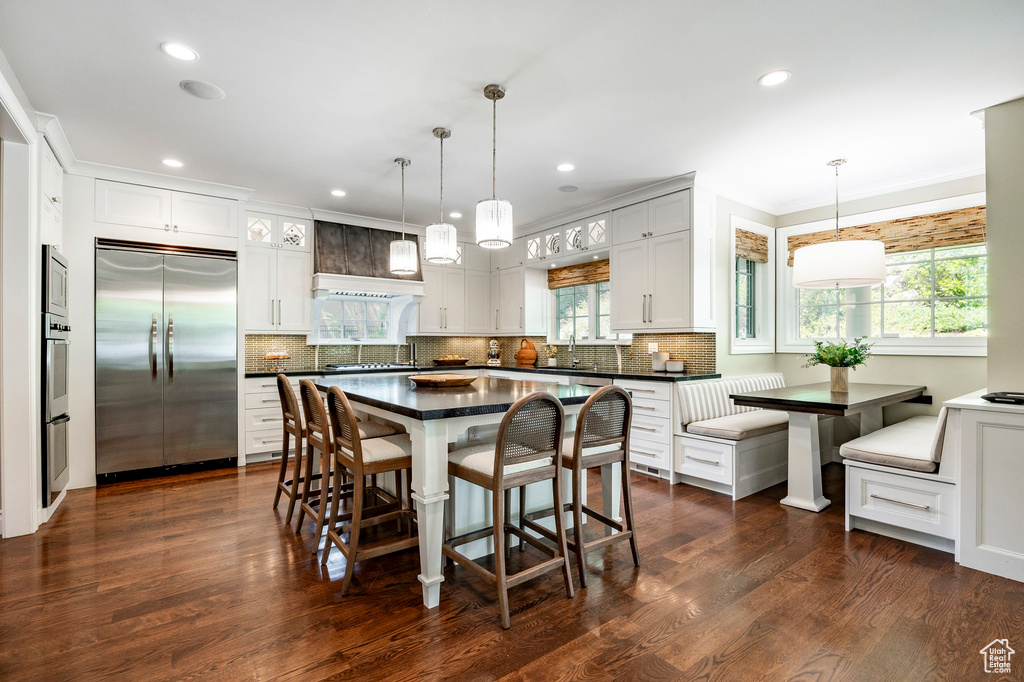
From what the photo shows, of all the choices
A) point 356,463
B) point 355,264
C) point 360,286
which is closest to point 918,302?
point 356,463

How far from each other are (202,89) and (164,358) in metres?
2.54

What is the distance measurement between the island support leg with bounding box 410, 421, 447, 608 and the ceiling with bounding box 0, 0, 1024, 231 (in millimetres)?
1883

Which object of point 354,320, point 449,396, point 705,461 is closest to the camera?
point 449,396

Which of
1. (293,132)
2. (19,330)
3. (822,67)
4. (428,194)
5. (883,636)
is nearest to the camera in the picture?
(883,636)

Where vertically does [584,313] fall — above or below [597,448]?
above

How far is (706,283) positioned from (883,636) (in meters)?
3.00

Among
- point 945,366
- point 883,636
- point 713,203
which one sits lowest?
point 883,636

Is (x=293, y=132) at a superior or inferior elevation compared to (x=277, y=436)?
superior

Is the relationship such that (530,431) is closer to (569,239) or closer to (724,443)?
(724,443)

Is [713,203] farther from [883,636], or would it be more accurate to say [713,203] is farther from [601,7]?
[883,636]

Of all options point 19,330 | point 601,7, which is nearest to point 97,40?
point 19,330

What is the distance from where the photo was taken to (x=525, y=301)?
6184 millimetres

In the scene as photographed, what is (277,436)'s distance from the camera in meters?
4.95

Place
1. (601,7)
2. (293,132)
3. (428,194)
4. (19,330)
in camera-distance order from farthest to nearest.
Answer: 1. (428,194)
2. (293,132)
3. (19,330)
4. (601,7)
